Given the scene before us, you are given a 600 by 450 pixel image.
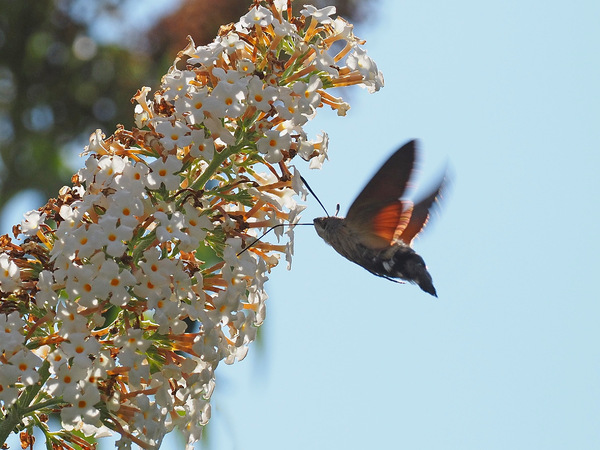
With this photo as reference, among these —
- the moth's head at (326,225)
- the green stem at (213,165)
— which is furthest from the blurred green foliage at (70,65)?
the green stem at (213,165)

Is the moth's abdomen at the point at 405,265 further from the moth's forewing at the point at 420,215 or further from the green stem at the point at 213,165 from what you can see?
the green stem at the point at 213,165

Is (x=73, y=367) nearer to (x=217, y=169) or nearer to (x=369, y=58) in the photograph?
(x=217, y=169)

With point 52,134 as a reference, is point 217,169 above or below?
below

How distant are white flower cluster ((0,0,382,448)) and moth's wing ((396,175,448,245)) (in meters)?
0.35

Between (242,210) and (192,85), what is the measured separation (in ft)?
1.29

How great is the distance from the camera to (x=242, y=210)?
2.33m

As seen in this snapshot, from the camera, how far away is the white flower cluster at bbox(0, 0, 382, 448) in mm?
1950

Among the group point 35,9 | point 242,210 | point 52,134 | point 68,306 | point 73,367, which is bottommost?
point 73,367

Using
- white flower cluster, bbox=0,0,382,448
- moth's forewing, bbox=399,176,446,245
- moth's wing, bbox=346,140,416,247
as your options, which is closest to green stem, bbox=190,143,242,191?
white flower cluster, bbox=0,0,382,448

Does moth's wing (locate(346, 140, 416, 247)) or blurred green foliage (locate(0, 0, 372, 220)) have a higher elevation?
blurred green foliage (locate(0, 0, 372, 220))

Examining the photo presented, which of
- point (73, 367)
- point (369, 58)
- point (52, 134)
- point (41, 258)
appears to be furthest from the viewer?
point (52, 134)

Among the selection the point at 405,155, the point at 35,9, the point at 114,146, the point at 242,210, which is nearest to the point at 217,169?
the point at 242,210

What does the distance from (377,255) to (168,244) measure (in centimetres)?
69

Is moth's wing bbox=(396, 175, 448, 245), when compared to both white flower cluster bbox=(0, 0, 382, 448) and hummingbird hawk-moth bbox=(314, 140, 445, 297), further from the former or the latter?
white flower cluster bbox=(0, 0, 382, 448)
